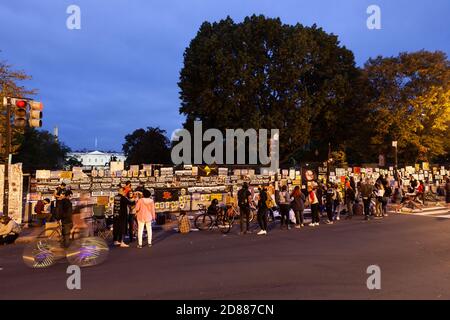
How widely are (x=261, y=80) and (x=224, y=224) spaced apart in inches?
847

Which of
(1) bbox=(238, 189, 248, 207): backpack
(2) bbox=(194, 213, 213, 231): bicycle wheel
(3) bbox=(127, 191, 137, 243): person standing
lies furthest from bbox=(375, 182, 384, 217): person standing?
(3) bbox=(127, 191, 137, 243): person standing

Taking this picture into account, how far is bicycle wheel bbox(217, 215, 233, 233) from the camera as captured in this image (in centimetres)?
1549

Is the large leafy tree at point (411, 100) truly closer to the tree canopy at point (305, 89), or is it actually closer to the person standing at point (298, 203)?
the tree canopy at point (305, 89)

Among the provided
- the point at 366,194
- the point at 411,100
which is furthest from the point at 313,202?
the point at 411,100

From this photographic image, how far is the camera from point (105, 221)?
1548 cm

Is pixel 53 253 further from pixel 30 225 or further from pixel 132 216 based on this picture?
pixel 30 225

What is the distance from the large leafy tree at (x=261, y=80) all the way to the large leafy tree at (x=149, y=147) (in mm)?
32954

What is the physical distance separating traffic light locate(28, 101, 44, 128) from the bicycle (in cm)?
665

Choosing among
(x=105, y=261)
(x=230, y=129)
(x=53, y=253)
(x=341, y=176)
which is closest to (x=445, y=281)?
(x=105, y=261)

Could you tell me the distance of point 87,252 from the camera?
10.1 metres

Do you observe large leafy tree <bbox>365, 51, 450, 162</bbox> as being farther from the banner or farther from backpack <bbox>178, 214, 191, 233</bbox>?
the banner

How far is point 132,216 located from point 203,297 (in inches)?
295

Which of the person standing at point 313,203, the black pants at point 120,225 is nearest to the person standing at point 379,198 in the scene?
the person standing at point 313,203

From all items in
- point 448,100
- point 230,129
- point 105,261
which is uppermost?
point 448,100
